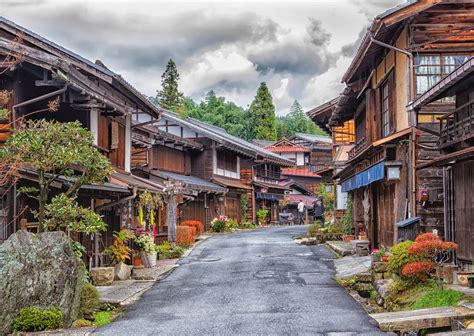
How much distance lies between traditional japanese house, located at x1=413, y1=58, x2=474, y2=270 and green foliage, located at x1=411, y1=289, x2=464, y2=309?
236 cm

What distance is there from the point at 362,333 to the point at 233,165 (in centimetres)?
3596

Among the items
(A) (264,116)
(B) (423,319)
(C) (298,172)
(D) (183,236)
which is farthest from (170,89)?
(B) (423,319)

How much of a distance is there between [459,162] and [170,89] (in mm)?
65968

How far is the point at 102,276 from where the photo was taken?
50.0ft

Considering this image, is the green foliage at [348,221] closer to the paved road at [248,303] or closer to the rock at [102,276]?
the paved road at [248,303]

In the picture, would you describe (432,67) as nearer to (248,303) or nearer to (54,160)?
(248,303)

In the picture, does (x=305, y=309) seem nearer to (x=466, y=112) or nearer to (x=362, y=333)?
(x=362, y=333)

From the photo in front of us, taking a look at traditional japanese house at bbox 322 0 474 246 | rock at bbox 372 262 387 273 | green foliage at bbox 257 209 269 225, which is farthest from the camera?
green foliage at bbox 257 209 269 225

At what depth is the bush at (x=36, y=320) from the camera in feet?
30.6

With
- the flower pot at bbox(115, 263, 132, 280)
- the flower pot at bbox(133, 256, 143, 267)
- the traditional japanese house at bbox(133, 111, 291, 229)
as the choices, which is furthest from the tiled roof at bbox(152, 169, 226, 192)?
the flower pot at bbox(115, 263, 132, 280)

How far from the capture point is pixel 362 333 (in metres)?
9.28

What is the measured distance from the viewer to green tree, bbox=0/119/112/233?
10.6 m

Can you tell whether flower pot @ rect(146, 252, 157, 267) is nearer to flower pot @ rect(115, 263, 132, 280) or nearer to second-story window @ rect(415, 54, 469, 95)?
flower pot @ rect(115, 263, 132, 280)

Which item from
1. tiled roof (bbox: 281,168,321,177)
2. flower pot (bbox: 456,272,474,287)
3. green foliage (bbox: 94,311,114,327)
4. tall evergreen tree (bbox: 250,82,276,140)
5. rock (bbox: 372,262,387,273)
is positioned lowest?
green foliage (bbox: 94,311,114,327)
